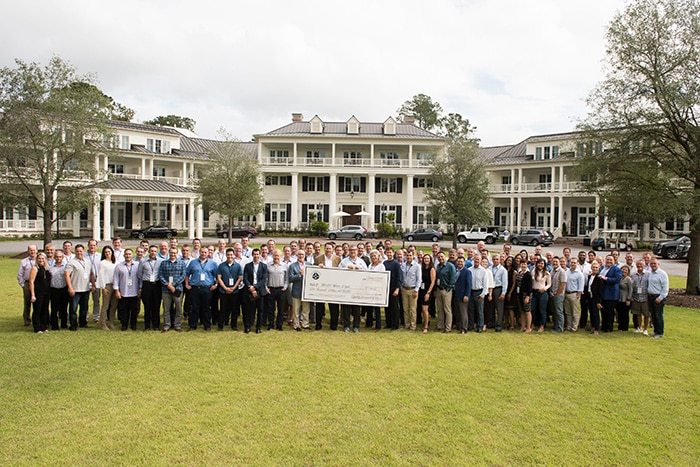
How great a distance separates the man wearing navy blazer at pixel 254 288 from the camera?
390 inches

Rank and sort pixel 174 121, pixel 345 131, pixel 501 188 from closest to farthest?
pixel 501 188, pixel 345 131, pixel 174 121

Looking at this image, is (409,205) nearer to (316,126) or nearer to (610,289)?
(316,126)

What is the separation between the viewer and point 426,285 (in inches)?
413

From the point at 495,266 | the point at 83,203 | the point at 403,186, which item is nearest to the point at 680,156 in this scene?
the point at 495,266

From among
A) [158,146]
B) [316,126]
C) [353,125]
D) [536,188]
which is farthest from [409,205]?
[158,146]

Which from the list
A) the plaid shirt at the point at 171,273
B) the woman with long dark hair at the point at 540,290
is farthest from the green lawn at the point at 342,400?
the plaid shirt at the point at 171,273

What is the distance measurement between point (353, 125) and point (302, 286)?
41.1 m

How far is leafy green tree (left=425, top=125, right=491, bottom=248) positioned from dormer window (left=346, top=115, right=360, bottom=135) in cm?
1871

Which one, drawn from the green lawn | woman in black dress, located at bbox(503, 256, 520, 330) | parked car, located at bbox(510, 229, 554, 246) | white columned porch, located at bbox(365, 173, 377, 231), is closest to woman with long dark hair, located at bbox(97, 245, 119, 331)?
the green lawn

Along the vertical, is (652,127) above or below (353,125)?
below

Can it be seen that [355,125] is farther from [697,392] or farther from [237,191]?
[697,392]

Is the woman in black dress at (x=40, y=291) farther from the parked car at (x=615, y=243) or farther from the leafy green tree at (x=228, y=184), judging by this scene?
the parked car at (x=615, y=243)

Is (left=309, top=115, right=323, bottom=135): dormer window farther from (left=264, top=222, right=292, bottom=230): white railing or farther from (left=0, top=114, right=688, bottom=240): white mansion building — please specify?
(left=264, top=222, right=292, bottom=230): white railing

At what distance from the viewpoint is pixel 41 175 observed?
24.7 m
